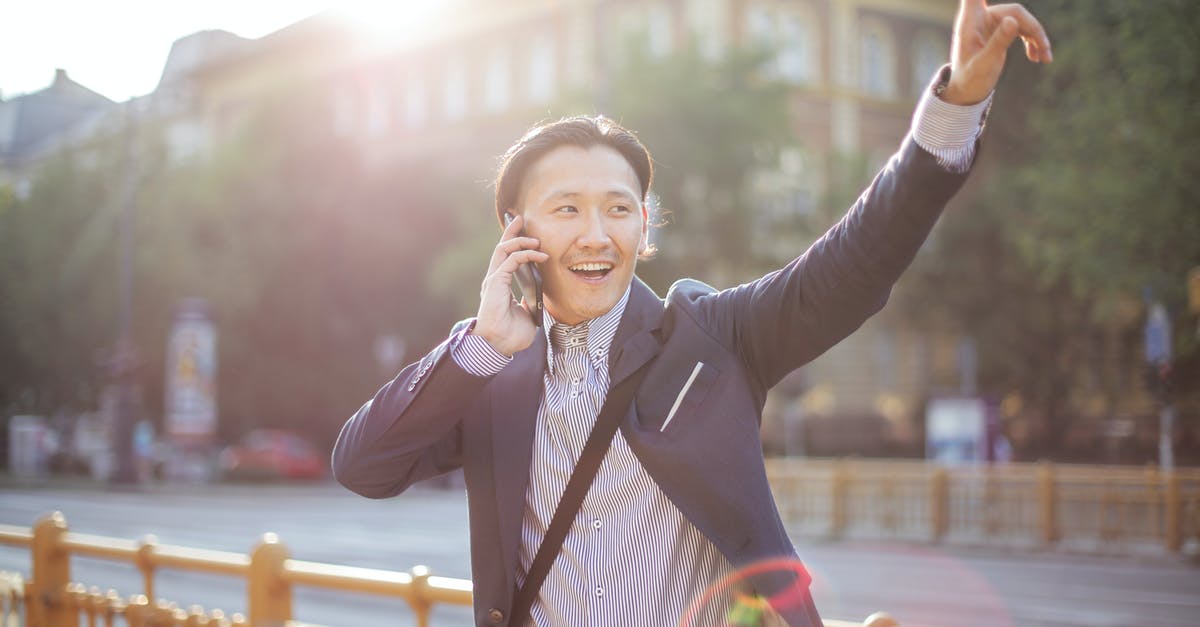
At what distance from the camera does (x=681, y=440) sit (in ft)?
7.23

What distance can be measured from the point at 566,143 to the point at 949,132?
76 cm

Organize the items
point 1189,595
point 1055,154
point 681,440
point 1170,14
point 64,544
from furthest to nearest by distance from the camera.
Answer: point 1055,154, point 1170,14, point 1189,595, point 64,544, point 681,440

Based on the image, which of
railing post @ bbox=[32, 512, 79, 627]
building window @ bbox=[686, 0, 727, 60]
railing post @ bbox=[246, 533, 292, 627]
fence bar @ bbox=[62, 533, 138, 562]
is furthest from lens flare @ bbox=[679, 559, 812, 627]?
building window @ bbox=[686, 0, 727, 60]

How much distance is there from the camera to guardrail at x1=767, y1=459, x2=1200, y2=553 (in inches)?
699

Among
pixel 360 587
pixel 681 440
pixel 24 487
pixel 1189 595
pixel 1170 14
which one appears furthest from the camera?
pixel 24 487

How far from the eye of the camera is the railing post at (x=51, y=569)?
573 centimetres

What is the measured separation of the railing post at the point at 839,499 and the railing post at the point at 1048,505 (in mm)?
3307

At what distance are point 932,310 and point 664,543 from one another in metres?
38.6

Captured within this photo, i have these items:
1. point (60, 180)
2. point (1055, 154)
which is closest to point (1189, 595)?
point (1055, 154)

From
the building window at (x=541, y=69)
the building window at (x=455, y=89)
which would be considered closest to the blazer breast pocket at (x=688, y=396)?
the building window at (x=541, y=69)

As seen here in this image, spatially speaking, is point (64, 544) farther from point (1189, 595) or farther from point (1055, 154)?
point (1055, 154)

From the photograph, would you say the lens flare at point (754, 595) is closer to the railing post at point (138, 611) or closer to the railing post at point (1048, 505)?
the railing post at point (138, 611)

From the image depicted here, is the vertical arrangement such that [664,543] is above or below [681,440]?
below

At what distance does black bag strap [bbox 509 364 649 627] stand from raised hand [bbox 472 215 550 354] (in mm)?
208
